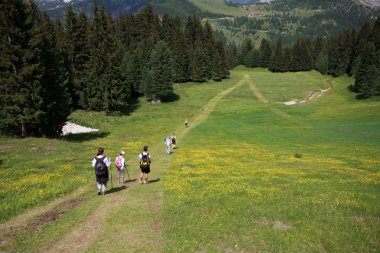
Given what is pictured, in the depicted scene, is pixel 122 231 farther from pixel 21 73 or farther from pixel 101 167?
pixel 21 73

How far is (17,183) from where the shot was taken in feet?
68.3

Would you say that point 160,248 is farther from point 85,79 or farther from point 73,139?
point 85,79

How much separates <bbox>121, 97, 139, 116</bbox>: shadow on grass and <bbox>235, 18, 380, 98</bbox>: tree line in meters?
67.7

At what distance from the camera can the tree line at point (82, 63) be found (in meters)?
37.9

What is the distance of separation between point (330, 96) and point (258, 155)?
248 feet

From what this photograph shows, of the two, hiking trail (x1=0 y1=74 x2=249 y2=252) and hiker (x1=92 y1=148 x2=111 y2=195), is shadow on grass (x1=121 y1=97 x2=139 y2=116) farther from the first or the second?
hiker (x1=92 y1=148 x2=111 y2=195)

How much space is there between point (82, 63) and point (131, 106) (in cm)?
1751

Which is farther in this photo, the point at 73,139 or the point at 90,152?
the point at 73,139

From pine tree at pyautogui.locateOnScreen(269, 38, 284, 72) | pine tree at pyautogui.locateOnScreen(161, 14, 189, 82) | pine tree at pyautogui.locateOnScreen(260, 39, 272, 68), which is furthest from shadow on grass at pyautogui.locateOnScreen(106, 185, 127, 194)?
pine tree at pyautogui.locateOnScreen(260, 39, 272, 68)

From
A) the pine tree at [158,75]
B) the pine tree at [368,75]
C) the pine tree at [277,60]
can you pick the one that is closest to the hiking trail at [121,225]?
the pine tree at [158,75]

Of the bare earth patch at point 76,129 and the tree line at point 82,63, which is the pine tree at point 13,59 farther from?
the bare earth patch at point 76,129

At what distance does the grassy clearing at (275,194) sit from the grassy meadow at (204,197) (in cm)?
6

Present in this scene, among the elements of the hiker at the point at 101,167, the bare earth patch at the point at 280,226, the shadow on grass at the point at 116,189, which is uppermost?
the hiker at the point at 101,167

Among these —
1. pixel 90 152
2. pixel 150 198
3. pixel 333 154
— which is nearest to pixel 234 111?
pixel 333 154
